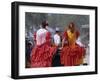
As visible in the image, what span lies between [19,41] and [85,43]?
383 millimetres

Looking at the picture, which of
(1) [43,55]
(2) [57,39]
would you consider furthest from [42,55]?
(2) [57,39]

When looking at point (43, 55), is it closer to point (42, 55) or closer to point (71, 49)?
point (42, 55)

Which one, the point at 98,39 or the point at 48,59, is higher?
the point at 98,39

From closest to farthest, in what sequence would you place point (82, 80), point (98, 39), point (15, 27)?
1. point (15, 27)
2. point (82, 80)
3. point (98, 39)

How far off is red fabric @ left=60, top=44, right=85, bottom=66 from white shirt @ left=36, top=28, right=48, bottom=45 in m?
0.13

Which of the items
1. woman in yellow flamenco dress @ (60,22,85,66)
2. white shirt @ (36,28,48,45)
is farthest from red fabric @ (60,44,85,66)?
white shirt @ (36,28,48,45)

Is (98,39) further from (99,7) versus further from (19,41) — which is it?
(19,41)

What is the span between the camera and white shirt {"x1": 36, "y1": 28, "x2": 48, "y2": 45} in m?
1.48

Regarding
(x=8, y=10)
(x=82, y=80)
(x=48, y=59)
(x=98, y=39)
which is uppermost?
(x=8, y=10)

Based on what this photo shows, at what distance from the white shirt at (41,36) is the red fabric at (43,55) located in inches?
0.7

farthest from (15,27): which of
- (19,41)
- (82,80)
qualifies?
(82,80)

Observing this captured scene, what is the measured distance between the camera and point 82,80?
1541 mm

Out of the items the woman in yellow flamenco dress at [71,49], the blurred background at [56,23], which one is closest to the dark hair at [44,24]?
the blurred background at [56,23]

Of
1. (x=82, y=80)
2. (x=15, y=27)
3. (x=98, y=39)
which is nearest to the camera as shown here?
(x=15, y=27)
